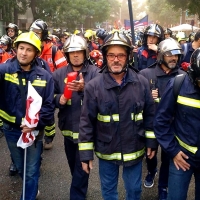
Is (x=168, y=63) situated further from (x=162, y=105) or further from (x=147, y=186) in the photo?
(x=147, y=186)

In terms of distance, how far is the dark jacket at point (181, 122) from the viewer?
8.21 ft

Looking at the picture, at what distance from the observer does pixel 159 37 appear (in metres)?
4.66

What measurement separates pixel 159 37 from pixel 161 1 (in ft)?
182

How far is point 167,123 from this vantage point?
2715 millimetres

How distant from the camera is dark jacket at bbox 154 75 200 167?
8.21 ft

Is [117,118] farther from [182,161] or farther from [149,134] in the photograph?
[182,161]

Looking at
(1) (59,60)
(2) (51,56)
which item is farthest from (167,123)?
(2) (51,56)

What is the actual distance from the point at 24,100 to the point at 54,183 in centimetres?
164

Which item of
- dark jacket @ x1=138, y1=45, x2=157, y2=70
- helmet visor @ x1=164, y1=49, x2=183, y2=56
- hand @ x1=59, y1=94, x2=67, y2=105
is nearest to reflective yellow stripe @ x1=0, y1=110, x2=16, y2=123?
hand @ x1=59, y1=94, x2=67, y2=105

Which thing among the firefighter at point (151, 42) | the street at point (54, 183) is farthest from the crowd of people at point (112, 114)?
the firefighter at point (151, 42)

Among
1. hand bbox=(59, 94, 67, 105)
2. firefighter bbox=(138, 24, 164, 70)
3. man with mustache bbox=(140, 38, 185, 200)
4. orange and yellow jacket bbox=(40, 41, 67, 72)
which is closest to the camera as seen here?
hand bbox=(59, 94, 67, 105)

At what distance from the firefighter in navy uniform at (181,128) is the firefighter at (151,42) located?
80.0 inches

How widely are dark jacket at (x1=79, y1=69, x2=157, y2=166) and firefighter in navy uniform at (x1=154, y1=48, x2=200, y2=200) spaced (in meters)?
0.20

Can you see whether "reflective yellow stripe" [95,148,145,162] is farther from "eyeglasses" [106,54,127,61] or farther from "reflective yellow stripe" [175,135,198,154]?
→ "eyeglasses" [106,54,127,61]
